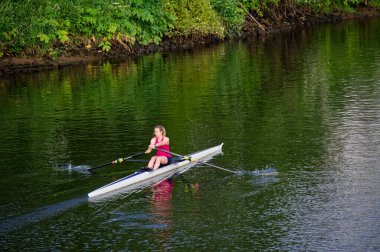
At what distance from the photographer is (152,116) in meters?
29.6

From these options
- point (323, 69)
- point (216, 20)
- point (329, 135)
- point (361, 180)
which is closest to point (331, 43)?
point (216, 20)

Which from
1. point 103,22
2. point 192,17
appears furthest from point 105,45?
point 192,17

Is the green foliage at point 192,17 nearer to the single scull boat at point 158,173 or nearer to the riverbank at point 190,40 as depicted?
the riverbank at point 190,40

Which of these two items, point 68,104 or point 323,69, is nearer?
point 68,104

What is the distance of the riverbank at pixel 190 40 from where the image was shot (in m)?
44.8

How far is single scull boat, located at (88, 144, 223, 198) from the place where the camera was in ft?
65.9

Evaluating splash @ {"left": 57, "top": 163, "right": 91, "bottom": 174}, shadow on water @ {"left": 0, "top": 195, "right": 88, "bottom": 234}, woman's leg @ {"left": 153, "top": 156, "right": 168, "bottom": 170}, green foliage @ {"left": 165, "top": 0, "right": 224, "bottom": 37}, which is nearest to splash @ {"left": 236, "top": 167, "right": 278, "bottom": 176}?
woman's leg @ {"left": 153, "top": 156, "right": 168, "bottom": 170}

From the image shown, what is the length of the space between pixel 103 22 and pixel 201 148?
983 inches

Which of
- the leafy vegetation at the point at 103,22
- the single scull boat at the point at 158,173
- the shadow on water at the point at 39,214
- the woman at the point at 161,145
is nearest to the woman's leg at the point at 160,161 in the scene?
the woman at the point at 161,145

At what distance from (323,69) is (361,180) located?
807 inches

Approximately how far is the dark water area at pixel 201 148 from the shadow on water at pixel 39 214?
2cm

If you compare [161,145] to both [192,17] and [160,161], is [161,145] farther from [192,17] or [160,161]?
[192,17]

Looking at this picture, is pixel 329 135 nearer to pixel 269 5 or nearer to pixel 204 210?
pixel 204 210

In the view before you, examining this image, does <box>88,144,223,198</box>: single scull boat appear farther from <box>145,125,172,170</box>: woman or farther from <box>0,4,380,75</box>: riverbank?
<box>0,4,380,75</box>: riverbank
